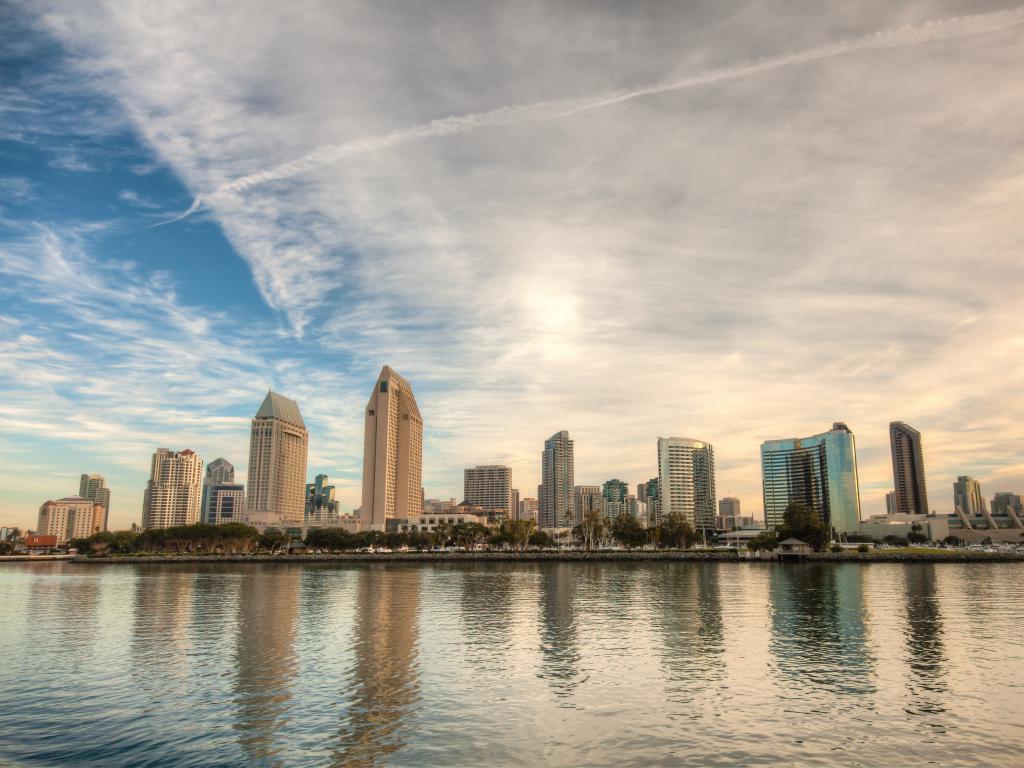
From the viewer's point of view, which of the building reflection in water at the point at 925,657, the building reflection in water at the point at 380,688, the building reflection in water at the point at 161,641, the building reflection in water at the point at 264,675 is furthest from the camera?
the building reflection in water at the point at 161,641

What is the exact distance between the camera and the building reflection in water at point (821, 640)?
1629 inches

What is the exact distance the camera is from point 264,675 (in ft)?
144

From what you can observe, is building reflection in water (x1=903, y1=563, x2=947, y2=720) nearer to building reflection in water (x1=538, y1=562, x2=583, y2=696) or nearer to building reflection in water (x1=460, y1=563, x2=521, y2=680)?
building reflection in water (x1=538, y1=562, x2=583, y2=696)

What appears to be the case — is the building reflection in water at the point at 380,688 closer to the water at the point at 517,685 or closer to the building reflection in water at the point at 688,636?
the water at the point at 517,685

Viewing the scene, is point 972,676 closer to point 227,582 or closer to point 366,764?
point 366,764

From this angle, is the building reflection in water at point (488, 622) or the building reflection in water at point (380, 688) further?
the building reflection in water at point (488, 622)

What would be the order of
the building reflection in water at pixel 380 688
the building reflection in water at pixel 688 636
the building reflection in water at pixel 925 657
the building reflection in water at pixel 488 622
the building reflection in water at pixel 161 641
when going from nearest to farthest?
1. the building reflection in water at pixel 380 688
2. the building reflection in water at pixel 925 657
3. the building reflection in water at pixel 688 636
4. the building reflection in water at pixel 161 641
5. the building reflection in water at pixel 488 622

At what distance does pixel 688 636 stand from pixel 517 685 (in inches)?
885

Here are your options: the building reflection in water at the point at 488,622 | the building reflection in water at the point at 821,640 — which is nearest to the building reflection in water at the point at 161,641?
the building reflection in water at the point at 488,622

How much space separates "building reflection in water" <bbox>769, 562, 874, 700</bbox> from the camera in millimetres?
41375

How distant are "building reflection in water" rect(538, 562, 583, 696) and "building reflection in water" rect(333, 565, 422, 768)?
8258mm

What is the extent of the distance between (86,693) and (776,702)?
37.5m

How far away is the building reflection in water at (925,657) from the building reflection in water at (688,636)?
10559 millimetres

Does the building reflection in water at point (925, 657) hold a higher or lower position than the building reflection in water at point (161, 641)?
higher
